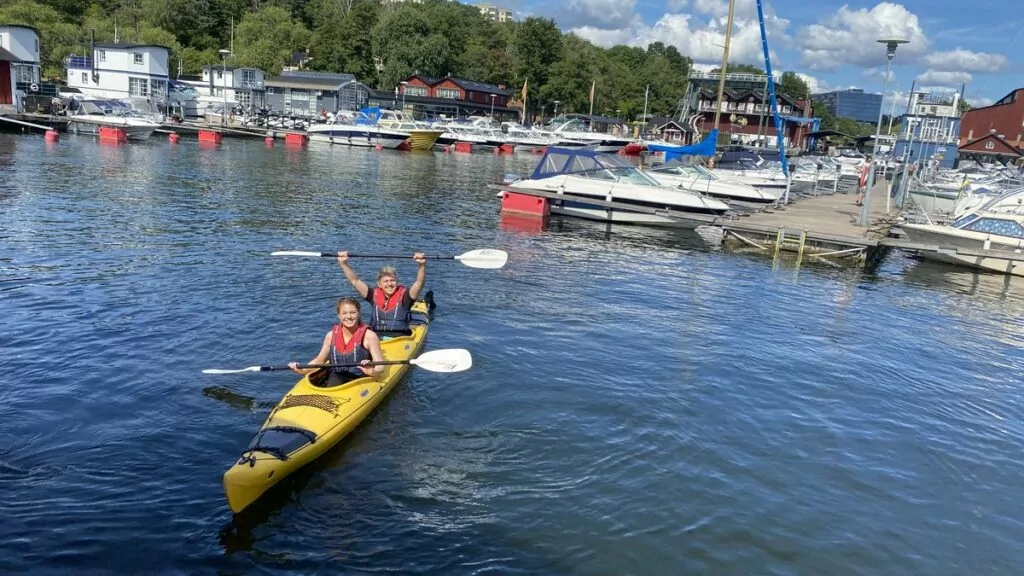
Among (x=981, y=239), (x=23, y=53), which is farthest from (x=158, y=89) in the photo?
(x=981, y=239)

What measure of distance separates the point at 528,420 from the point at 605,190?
763 inches

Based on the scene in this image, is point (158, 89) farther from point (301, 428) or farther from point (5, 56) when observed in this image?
point (301, 428)

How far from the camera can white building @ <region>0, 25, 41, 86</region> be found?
59.0 m

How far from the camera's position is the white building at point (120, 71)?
70000mm

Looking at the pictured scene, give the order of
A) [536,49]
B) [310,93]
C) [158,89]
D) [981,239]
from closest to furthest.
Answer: [981,239] < [158,89] < [310,93] < [536,49]

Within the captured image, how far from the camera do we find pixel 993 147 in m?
84.8

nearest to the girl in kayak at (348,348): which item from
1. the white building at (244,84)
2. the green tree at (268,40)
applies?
the white building at (244,84)

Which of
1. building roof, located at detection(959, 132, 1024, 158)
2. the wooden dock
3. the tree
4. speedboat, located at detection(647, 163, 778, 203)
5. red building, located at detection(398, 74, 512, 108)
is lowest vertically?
the wooden dock

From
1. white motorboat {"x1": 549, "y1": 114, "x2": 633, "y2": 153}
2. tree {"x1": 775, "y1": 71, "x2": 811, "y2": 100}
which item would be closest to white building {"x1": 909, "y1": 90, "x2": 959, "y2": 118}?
white motorboat {"x1": 549, "y1": 114, "x2": 633, "y2": 153}

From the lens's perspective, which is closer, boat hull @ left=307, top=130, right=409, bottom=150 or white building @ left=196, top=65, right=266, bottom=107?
boat hull @ left=307, top=130, right=409, bottom=150

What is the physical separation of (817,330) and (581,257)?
314 inches

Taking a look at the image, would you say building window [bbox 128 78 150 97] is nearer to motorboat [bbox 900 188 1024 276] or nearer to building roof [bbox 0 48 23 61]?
building roof [bbox 0 48 23 61]

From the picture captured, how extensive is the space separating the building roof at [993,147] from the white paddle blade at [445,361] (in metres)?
91.9

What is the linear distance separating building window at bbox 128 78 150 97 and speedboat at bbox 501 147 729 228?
56113 mm
